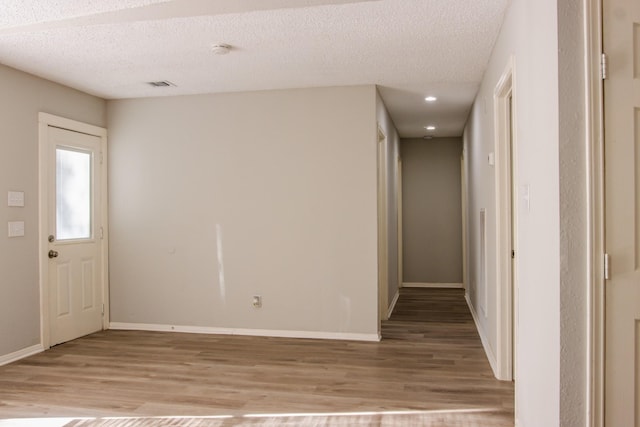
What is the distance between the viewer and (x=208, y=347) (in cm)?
458

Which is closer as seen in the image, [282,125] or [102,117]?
[282,125]

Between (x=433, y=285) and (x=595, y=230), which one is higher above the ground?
(x=595, y=230)

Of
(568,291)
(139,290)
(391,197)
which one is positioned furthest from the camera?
(391,197)

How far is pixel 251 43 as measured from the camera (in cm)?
361

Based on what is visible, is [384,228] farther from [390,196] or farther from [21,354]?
[21,354]

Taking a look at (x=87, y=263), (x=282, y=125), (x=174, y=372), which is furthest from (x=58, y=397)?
(x=282, y=125)

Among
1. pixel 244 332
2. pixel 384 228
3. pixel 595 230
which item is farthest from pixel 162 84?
pixel 595 230

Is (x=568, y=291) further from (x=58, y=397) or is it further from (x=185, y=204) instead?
(x=185, y=204)

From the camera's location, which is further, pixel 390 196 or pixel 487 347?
pixel 390 196

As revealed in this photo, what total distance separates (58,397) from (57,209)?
200 centimetres

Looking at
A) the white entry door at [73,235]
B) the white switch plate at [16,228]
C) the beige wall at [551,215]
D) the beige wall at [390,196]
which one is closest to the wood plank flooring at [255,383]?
the white entry door at [73,235]

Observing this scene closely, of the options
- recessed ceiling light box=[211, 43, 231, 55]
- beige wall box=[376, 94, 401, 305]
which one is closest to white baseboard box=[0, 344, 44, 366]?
recessed ceiling light box=[211, 43, 231, 55]

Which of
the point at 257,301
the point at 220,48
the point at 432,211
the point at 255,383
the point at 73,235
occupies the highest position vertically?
the point at 220,48

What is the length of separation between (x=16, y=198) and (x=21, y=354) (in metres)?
1.34
